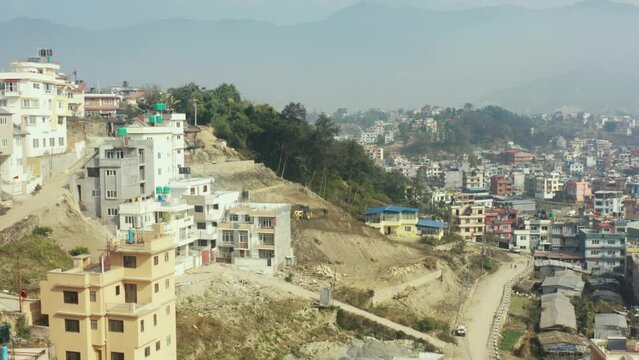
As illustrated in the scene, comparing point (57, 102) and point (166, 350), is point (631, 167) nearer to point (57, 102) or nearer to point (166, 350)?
point (57, 102)

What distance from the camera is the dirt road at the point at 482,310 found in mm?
24748

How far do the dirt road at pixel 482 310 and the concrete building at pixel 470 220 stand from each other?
14.8ft

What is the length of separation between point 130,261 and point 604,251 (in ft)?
91.9

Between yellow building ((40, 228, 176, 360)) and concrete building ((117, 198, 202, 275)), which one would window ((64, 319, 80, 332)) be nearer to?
yellow building ((40, 228, 176, 360))

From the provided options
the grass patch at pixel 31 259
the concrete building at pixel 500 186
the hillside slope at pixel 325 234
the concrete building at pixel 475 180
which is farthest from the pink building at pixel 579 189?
the grass patch at pixel 31 259

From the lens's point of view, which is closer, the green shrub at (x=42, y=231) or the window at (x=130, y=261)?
the window at (x=130, y=261)

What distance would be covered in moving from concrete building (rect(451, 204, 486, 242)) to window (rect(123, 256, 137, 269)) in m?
30.9

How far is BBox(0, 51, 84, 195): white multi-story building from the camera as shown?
24.9 meters

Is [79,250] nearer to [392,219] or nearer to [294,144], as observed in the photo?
[294,144]

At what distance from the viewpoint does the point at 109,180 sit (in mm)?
25141

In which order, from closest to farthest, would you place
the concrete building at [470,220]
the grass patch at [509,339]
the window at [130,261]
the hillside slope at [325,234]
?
the window at [130,261] < the grass patch at [509,339] < the hillside slope at [325,234] < the concrete building at [470,220]

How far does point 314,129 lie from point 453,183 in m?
33.7

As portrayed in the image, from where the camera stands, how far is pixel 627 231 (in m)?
38.6

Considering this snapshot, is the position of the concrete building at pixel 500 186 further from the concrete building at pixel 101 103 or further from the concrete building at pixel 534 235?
the concrete building at pixel 101 103
